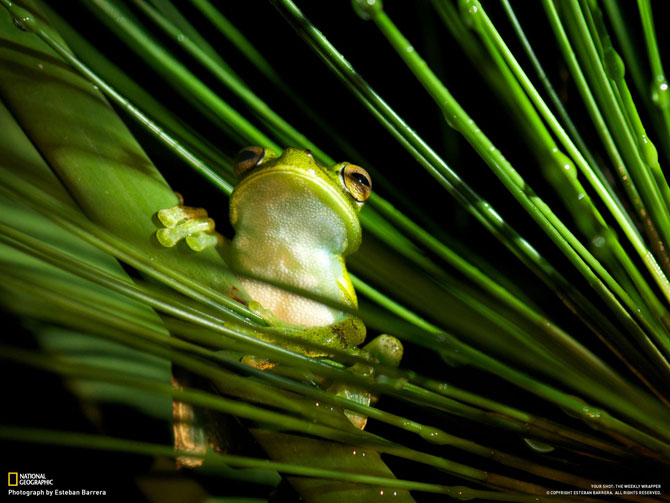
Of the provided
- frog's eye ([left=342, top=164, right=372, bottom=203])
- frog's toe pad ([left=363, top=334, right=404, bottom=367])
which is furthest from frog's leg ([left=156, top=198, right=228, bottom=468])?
frog's toe pad ([left=363, top=334, right=404, bottom=367])

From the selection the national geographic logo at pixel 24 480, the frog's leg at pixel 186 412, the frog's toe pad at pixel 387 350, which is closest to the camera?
the frog's leg at pixel 186 412

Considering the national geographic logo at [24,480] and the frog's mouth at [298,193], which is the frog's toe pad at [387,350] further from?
the national geographic logo at [24,480]

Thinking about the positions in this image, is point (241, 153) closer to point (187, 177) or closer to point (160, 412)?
point (187, 177)

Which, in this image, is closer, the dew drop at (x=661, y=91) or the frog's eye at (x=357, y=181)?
the dew drop at (x=661, y=91)

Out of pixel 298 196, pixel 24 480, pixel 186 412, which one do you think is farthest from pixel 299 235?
pixel 24 480

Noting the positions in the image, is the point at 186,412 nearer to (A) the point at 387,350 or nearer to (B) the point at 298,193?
(B) the point at 298,193

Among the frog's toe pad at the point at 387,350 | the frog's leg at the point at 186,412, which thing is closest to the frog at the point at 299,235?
the frog's toe pad at the point at 387,350

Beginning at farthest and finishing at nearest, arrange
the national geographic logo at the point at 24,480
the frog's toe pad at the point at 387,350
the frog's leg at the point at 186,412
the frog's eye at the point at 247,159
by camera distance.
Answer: the frog's toe pad at the point at 387,350
the frog's eye at the point at 247,159
the national geographic logo at the point at 24,480
the frog's leg at the point at 186,412

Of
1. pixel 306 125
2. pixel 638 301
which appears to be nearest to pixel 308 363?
pixel 638 301
